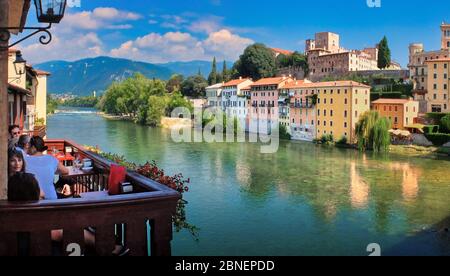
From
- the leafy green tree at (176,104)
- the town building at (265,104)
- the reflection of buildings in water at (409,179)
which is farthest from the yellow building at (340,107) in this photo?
the leafy green tree at (176,104)

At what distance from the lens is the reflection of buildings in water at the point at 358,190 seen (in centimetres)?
1634

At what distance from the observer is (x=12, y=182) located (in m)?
2.61

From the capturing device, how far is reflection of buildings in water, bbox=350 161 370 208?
16.3 meters

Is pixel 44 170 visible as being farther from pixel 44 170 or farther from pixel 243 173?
pixel 243 173

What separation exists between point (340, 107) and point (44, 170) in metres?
35.0

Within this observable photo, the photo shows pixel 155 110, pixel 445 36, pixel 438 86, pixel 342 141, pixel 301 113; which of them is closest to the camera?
pixel 342 141

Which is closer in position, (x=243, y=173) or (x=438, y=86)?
(x=243, y=173)

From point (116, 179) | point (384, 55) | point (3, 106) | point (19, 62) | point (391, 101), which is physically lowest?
point (116, 179)

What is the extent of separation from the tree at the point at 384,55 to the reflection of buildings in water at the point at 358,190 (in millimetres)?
37993

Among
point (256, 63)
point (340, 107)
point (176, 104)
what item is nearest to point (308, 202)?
point (340, 107)

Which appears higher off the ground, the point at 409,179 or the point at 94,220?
the point at 94,220

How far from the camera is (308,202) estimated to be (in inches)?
635

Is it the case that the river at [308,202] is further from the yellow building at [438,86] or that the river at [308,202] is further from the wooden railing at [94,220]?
the yellow building at [438,86]

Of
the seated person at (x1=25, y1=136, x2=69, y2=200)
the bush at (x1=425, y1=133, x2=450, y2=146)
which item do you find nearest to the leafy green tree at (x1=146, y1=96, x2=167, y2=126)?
the bush at (x1=425, y1=133, x2=450, y2=146)
